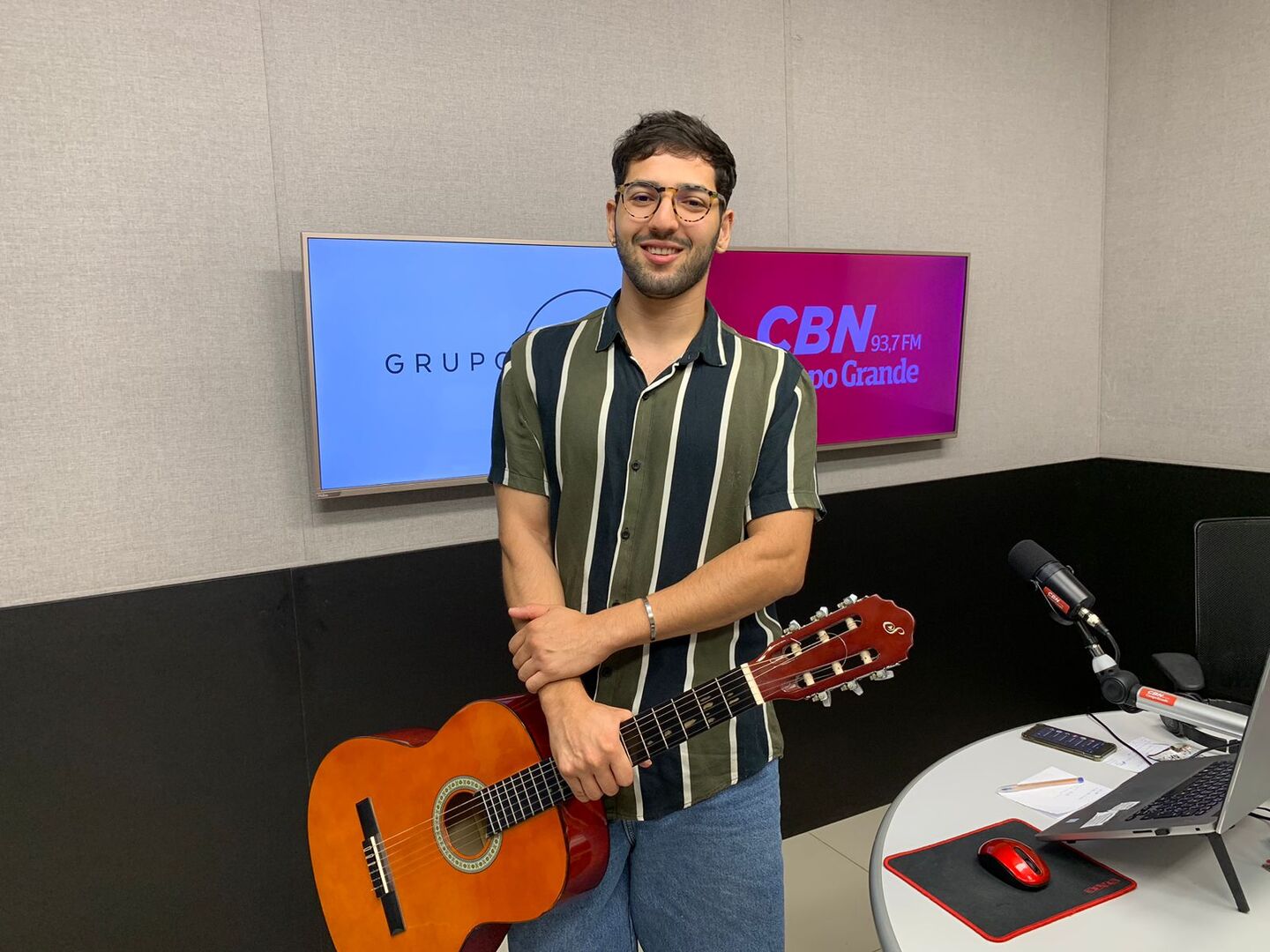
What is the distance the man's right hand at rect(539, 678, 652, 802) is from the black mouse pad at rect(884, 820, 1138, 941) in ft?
1.41

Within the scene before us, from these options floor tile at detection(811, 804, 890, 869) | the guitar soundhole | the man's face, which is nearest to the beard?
the man's face

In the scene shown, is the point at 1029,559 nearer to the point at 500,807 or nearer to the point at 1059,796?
the point at 1059,796

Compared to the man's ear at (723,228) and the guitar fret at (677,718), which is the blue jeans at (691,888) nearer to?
the guitar fret at (677,718)

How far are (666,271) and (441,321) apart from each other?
1099 millimetres

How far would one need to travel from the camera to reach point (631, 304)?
1486 mm

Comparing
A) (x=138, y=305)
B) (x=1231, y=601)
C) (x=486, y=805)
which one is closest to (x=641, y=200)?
(x=486, y=805)

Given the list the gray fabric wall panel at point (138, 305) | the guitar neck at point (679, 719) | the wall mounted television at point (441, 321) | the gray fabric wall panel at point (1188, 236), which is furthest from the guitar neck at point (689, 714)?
the gray fabric wall panel at point (1188, 236)

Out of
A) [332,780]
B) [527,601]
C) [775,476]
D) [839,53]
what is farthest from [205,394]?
[839,53]

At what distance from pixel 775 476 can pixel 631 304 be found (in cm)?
35

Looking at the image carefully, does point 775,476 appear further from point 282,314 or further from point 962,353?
point 962,353

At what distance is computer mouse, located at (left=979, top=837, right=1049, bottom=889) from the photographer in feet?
Answer: 4.24

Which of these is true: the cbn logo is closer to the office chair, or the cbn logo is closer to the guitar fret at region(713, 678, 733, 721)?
the office chair

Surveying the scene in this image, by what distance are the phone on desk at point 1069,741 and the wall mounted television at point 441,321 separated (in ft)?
4.64

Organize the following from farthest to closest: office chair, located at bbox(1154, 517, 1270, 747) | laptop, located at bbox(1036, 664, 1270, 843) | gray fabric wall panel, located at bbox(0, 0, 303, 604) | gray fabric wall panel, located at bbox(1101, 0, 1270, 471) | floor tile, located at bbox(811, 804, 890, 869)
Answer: gray fabric wall panel, located at bbox(1101, 0, 1270, 471) < floor tile, located at bbox(811, 804, 890, 869) < office chair, located at bbox(1154, 517, 1270, 747) < gray fabric wall panel, located at bbox(0, 0, 303, 604) < laptop, located at bbox(1036, 664, 1270, 843)
